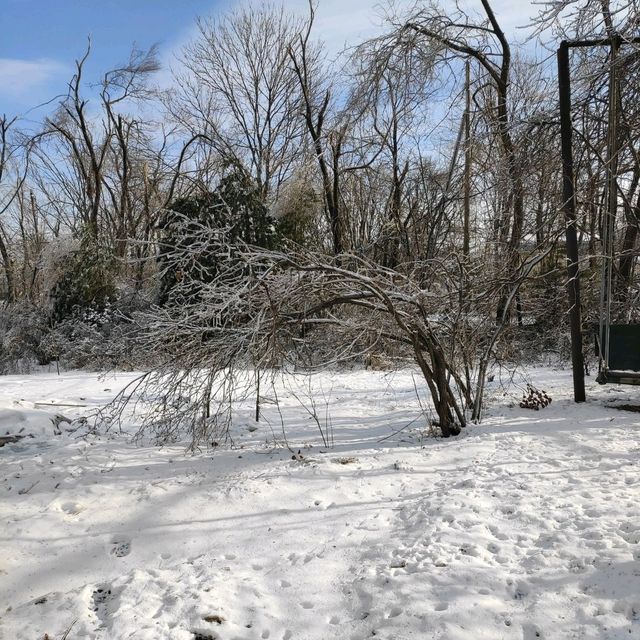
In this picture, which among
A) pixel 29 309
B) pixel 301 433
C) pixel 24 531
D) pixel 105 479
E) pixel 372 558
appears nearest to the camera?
pixel 372 558

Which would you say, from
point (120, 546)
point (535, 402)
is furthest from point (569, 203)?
point (120, 546)

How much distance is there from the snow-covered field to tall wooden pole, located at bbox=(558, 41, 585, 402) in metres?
0.82

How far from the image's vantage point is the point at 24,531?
13.1 feet

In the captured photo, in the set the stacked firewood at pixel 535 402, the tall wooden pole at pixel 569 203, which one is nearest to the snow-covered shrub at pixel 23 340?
the stacked firewood at pixel 535 402

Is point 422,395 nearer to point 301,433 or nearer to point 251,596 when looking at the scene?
point 301,433

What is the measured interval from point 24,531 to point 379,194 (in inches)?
793

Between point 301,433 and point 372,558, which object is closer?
point 372,558

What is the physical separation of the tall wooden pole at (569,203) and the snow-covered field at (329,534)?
2.69 feet

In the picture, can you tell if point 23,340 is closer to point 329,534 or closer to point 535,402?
point 535,402

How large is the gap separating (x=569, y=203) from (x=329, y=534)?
5.12 meters

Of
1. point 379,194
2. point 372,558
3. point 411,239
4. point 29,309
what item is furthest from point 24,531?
point 379,194

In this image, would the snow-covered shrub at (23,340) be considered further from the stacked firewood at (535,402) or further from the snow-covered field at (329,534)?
the stacked firewood at (535,402)

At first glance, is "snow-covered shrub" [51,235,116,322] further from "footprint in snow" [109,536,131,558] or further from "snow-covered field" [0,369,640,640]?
"footprint in snow" [109,536,131,558]

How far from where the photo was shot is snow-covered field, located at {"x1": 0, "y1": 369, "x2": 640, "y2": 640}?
9.08ft
